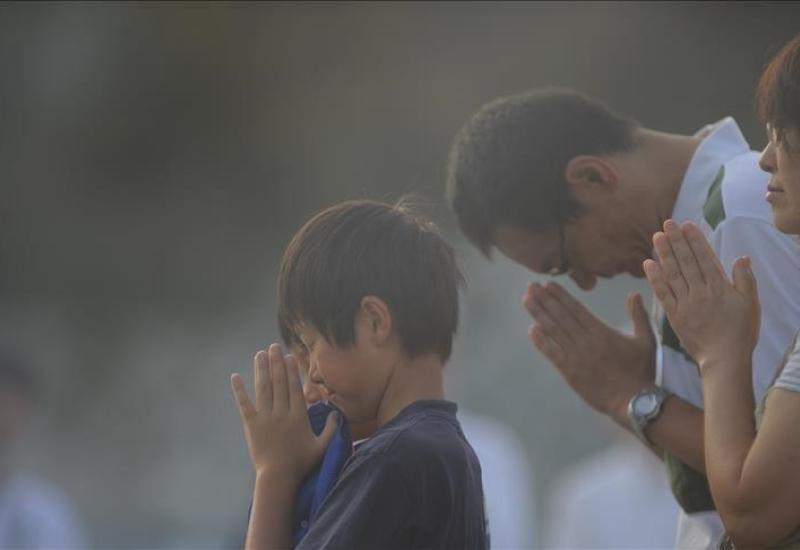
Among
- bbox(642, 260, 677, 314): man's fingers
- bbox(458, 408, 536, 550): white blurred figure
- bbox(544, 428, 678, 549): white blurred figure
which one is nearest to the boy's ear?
bbox(642, 260, 677, 314): man's fingers

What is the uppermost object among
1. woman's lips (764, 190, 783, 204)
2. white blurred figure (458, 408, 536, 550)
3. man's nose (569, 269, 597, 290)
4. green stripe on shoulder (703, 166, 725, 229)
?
woman's lips (764, 190, 783, 204)

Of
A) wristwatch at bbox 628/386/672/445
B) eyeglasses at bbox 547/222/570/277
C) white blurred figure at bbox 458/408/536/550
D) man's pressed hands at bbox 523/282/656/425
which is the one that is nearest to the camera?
wristwatch at bbox 628/386/672/445

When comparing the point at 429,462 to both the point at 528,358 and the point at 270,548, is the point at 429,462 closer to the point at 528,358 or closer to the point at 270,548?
the point at 270,548

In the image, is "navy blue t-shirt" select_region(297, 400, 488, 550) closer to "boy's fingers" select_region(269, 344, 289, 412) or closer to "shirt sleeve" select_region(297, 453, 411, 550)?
"shirt sleeve" select_region(297, 453, 411, 550)

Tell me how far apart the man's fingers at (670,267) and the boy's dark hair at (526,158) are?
713mm

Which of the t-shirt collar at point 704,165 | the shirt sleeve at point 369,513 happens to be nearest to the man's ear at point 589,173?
the t-shirt collar at point 704,165

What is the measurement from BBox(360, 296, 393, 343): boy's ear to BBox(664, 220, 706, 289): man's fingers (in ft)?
1.38

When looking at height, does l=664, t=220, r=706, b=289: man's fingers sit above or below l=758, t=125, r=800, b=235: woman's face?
below

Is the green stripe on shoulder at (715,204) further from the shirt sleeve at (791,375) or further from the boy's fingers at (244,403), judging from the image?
the boy's fingers at (244,403)

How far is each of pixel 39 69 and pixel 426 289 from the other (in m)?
4.03

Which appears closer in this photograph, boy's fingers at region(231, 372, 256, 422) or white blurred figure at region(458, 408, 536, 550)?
boy's fingers at region(231, 372, 256, 422)

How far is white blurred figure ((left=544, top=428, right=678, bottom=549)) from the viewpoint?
480 centimetres

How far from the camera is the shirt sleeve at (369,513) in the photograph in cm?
221

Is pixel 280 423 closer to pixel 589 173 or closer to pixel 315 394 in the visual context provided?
pixel 315 394
